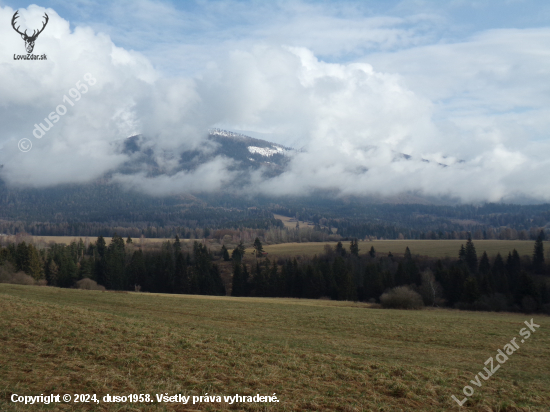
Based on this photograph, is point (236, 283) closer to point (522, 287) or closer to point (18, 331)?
point (522, 287)

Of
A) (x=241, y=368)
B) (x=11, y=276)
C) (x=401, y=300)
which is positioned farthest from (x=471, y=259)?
(x=11, y=276)

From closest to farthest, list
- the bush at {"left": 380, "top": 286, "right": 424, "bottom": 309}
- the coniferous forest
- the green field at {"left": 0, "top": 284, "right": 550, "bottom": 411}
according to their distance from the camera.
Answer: the green field at {"left": 0, "top": 284, "right": 550, "bottom": 411}, the bush at {"left": 380, "top": 286, "right": 424, "bottom": 309}, the coniferous forest

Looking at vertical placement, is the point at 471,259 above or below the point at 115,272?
above

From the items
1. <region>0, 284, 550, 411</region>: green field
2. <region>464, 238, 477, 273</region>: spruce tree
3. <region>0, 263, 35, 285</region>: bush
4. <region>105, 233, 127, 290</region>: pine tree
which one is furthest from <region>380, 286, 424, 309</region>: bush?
<region>105, 233, 127, 290</region>: pine tree

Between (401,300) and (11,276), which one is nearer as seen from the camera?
(401,300)

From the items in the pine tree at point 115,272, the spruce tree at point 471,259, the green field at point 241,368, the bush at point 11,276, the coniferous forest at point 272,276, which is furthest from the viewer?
the spruce tree at point 471,259

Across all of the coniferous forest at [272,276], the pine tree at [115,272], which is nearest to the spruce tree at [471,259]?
the coniferous forest at [272,276]

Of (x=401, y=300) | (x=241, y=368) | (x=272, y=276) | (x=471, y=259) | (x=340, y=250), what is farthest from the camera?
(x=340, y=250)

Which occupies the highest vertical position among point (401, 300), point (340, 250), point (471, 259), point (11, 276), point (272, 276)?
point (340, 250)

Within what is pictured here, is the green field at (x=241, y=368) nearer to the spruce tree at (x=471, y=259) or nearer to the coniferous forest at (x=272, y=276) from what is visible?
the coniferous forest at (x=272, y=276)

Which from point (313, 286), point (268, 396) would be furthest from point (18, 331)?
point (313, 286)

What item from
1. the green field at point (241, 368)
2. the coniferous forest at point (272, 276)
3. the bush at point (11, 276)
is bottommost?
the coniferous forest at point (272, 276)

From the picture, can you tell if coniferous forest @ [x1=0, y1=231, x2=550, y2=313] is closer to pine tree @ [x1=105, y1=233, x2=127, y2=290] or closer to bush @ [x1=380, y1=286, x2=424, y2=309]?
pine tree @ [x1=105, y1=233, x2=127, y2=290]

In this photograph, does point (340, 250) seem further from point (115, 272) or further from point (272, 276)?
point (115, 272)
